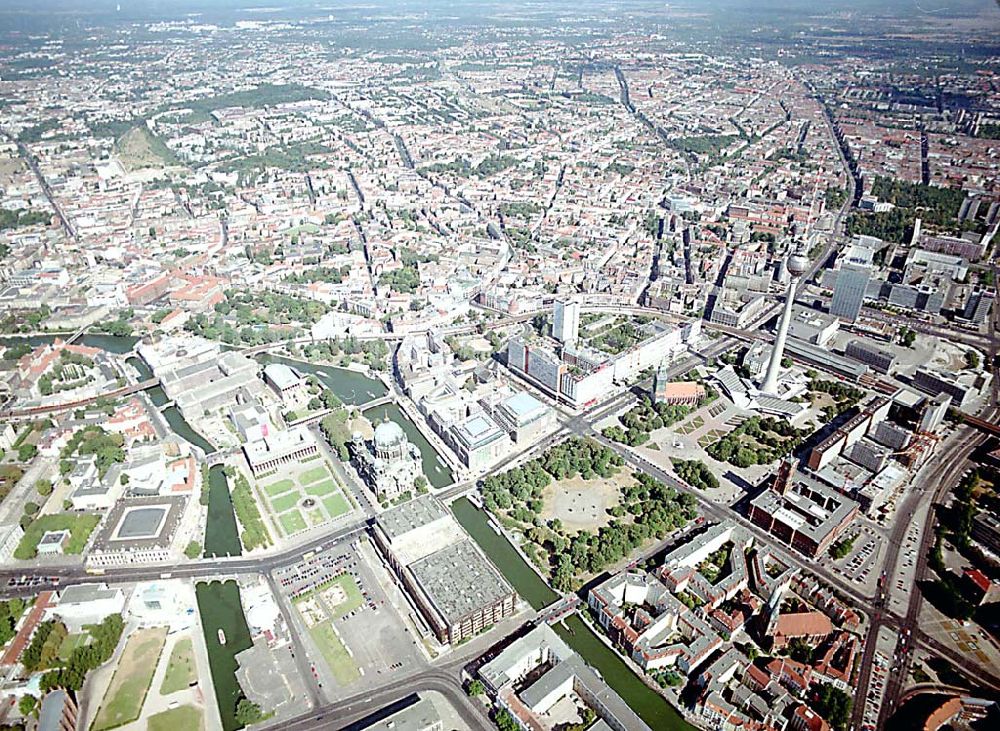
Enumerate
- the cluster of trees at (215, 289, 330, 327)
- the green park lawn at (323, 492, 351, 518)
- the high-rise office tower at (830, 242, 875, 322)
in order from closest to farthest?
1. the green park lawn at (323, 492, 351, 518)
2. the high-rise office tower at (830, 242, 875, 322)
3. the cluster of trees at (215, 289, 330, 327)

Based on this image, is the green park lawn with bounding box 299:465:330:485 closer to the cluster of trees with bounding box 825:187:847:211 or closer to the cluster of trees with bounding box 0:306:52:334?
the cluster of trees with bounding box 0:306:52:334

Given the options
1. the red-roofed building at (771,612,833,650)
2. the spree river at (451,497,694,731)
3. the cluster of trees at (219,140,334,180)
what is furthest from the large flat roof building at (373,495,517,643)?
the cluster of trees at (219,140,334,180)

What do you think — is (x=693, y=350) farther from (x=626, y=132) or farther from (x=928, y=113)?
(x=928, y=113)

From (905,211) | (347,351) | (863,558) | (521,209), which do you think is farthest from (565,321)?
(905,211)

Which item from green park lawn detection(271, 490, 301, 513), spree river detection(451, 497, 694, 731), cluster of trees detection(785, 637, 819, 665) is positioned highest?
cluster of trees detection(785, 637, 819, 665)

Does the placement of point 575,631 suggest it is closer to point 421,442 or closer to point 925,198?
point 421,442

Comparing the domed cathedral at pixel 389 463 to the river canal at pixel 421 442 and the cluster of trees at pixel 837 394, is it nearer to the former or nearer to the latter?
the river canal at pixel 421 442

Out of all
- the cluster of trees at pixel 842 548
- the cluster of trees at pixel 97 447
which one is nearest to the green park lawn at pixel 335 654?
the cluster of trees at pixel 97 447
